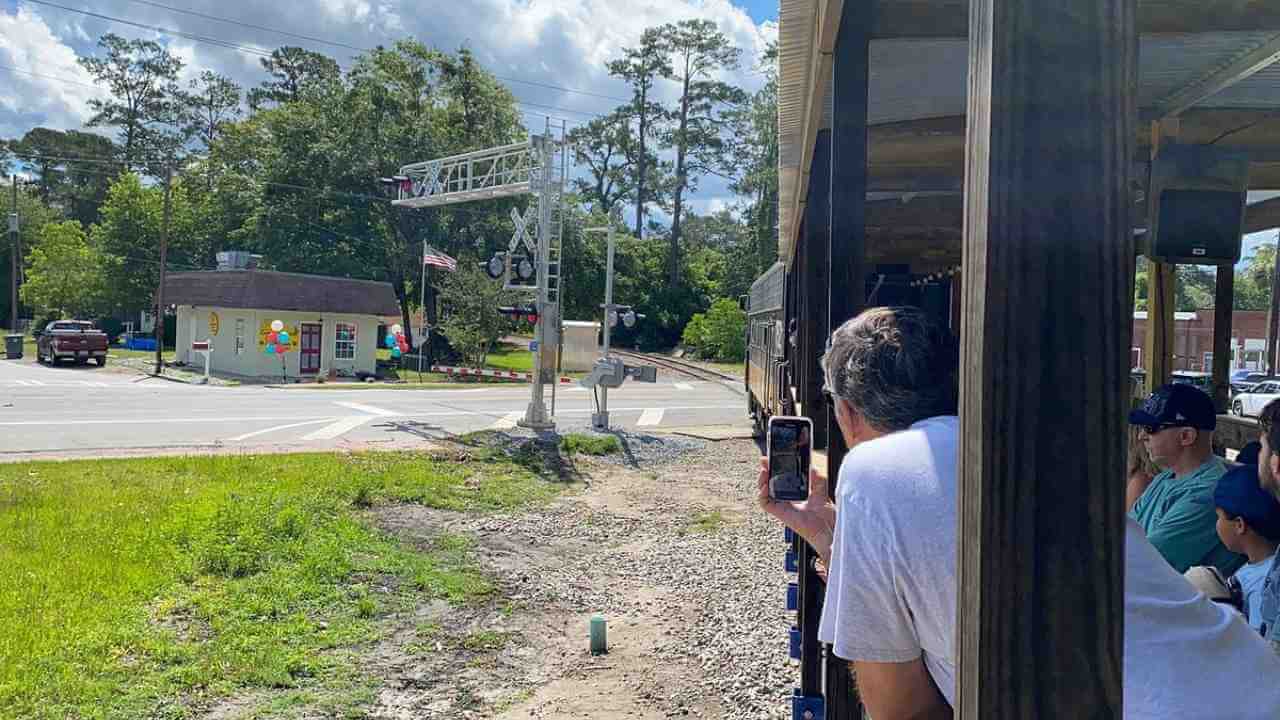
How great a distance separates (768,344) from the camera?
13383mm

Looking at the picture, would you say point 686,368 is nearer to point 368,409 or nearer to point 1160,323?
point 368,409

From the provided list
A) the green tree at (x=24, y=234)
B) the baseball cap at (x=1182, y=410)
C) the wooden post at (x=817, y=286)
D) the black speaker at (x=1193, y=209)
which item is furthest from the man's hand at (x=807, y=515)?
the green tree at (x=24, y=234)

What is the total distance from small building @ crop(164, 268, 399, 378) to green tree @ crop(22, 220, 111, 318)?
41.5 feet

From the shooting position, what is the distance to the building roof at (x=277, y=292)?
106ft

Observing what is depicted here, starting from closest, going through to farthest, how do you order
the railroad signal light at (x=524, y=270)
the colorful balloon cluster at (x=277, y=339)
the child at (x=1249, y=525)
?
the child at (x=1249, y=525) → the railroad signal light at (x=524, y=270) → the colorful balloon cluster at (x=277, y=339)

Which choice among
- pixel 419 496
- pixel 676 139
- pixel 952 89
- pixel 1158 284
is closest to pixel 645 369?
pixel 419 496

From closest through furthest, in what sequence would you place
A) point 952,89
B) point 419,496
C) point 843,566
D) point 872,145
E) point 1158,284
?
point 843,566
point 952,89
point 872,145
point 1158,284
point 419,496

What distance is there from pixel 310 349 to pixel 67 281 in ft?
65.0

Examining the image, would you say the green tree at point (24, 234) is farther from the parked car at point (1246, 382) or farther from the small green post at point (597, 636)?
the small green post at point (597, 636)

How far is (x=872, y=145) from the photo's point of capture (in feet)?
15.8

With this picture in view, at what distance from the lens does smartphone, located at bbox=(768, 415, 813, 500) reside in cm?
237

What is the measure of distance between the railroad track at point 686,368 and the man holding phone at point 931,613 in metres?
30.4

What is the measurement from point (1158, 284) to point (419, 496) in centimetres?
787

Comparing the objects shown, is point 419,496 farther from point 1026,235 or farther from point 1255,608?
point 1026,235
